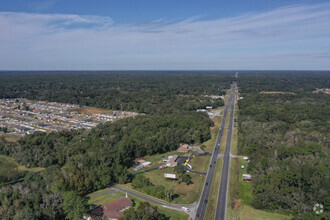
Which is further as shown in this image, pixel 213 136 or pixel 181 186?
pixel 213 136

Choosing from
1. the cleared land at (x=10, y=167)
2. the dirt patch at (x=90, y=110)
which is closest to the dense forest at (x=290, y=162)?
the cleared land at (x=10, y=167)

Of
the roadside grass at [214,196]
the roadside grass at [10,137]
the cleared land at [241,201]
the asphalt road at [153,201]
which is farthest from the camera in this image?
the roadside grass at [10,137]

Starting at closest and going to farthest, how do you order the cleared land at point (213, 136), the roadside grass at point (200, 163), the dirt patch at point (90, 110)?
1. the roadside grass at point (200, 163)
2. the cleared land at point (213, 136)
3. the dirt patch at point (90, 110)

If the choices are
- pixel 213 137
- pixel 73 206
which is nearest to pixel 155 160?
pixel 213 137

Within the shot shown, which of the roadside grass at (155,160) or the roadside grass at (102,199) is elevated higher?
the roadside grass at (155,160)

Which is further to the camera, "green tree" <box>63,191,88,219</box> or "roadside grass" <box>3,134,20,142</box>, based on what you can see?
"roadside grass" <box>3,134,20,142</box>

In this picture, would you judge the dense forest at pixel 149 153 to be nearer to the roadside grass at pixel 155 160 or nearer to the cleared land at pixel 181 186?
the roadside grass at pixel 155 160

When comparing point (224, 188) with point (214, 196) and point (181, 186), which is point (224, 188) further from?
point (181, 186)

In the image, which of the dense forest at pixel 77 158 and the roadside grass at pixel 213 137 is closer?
the dense forest at pixel 77 158

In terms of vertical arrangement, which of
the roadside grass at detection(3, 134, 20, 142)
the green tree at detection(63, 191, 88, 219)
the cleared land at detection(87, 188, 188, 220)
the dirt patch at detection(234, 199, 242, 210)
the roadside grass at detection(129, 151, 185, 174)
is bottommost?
the dirt patch at detection(234, 199, 242, 210)

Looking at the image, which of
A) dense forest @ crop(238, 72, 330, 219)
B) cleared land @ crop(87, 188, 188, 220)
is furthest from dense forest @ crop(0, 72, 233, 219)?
dense forest @ crop(238, 72, 330, 219)

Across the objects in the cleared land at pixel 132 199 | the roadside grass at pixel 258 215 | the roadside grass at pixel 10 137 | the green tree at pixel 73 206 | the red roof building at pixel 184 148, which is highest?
the green tree at pixel 73 206

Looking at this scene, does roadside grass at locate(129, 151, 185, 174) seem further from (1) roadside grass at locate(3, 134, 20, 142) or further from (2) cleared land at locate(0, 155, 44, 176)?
(1) roadside grass at locate(3, 134, 20, 142)
